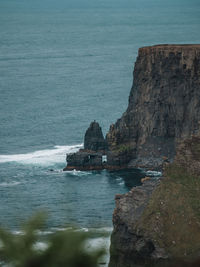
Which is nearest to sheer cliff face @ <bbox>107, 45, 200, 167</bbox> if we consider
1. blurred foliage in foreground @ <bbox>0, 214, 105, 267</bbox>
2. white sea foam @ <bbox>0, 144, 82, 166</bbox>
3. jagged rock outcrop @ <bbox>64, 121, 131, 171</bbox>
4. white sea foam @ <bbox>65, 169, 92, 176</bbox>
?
jagged rock outcrop @ <bbox>64, 121, 131, 171</bbox>

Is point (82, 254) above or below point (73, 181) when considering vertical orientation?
above

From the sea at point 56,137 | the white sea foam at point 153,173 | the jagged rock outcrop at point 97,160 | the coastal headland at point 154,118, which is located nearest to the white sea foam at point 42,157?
the sea at point 56,137

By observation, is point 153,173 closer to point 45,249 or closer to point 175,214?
point 175,214

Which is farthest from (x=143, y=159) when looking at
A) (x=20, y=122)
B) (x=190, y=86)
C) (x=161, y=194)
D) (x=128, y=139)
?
(x=161, y=194)

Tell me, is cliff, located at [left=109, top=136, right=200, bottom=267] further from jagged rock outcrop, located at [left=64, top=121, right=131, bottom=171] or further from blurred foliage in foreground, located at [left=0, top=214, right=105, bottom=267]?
jagged rock outcrop, located at [left=64, top=121, right=131, bottom=171]

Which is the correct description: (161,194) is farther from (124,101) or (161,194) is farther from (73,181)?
(124,101)

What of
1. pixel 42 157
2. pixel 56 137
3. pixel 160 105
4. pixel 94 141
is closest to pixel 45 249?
pixel 160 105

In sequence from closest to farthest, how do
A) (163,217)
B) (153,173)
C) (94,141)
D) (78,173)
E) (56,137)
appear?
(163,217) → (153,173) → (78,173) → (94,141) → (56,137)
